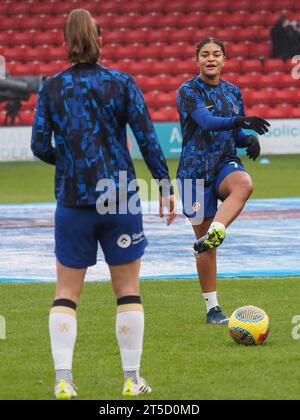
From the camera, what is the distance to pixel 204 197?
27.7 ft

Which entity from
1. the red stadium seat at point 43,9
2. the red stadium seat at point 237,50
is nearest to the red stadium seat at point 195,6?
the red stadium seat at point 237,50

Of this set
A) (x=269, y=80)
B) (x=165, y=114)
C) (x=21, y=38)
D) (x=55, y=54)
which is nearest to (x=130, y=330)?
(x=165, y=114)

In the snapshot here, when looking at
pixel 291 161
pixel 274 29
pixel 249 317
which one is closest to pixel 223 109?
pixel 249 317

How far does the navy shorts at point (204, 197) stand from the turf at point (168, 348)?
0.85 metres

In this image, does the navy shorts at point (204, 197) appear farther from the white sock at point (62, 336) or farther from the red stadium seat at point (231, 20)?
the red stadium seat at point (231, 20)

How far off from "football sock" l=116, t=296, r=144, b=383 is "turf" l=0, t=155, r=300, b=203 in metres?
12.9

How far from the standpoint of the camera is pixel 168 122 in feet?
91.1

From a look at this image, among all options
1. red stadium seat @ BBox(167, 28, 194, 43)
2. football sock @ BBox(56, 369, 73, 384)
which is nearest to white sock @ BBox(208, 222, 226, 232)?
football sock @ BBox(56, 369, 73, 384)

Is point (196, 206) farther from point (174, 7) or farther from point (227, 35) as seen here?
point (174, 7)

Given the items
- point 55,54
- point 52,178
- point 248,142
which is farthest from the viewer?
point 55,54

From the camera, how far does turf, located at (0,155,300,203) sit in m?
19.3

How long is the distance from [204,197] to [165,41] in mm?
25052

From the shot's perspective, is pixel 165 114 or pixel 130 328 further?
pixel 165 114

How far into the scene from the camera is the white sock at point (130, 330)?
5848 millimetres
